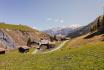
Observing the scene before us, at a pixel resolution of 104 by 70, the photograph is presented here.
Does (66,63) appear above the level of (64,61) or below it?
below

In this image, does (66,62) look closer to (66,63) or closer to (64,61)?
(66,63)

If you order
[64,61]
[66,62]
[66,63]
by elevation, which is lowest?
[66,63]

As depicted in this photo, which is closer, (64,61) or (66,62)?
(66,62)

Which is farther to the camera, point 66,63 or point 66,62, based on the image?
point 66,62

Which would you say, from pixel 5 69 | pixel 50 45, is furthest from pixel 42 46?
pixel 5 69

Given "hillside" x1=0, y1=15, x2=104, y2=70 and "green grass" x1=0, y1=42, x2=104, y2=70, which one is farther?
"hillside" x1=0, y1=15, x2=104, y2=70

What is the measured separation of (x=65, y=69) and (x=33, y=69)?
622cm

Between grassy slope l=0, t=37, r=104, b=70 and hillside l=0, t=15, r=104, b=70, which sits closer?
grassy slope l=0, t=37, r=104, b=70

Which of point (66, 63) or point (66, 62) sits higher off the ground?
point (66, 62)

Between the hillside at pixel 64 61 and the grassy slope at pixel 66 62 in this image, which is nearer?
the grassy slope at pixel 66 62

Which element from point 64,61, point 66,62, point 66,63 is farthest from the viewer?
point 64,61

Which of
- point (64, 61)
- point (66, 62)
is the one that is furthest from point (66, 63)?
point (64, 61)

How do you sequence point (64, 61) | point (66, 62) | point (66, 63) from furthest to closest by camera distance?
point (64, 61)
point (66, 62)
point (66, 63)

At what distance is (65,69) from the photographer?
111ft
